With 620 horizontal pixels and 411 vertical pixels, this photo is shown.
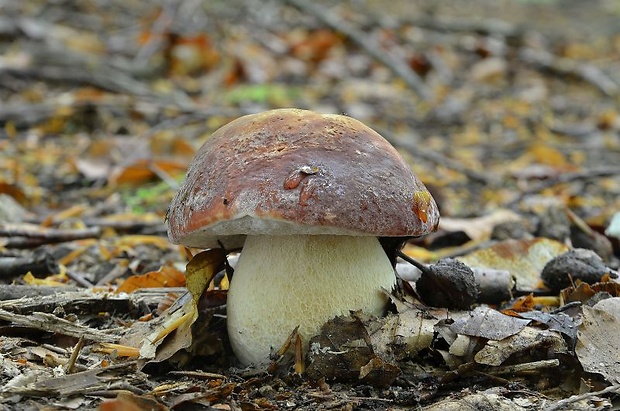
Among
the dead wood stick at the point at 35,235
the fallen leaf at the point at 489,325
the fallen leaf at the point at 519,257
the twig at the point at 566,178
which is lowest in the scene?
the twig at the point at 566,178

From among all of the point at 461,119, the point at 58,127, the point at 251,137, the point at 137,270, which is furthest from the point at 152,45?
the point at 251,137

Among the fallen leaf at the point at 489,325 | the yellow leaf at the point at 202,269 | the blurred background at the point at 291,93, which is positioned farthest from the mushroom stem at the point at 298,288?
the blurred background at the point at 291,93

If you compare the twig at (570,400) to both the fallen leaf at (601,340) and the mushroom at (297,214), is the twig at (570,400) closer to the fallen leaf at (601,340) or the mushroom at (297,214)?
the fallen leaf at (601,340)

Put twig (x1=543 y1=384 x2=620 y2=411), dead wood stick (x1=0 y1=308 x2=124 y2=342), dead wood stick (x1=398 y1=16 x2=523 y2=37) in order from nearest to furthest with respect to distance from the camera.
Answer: twig (x1=543 y1=384 x2=620 y2=411), dead wood stick (x1=0 y1=308 x2=124 y2=342), dead wood stick (x1=398 y1=16 x2=523 y2=37)

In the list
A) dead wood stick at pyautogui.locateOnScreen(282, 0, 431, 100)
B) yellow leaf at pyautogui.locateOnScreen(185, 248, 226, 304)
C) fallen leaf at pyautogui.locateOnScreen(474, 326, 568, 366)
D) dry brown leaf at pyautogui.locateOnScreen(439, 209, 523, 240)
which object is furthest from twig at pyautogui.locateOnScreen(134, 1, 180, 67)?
fallen leaf at pyautogui.locateOnScreen(474, 326, 568, 366)

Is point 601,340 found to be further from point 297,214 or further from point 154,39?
point 154,39

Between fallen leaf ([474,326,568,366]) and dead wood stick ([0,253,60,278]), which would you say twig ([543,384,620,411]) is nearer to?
fallen leaf ([474,326,568,366])

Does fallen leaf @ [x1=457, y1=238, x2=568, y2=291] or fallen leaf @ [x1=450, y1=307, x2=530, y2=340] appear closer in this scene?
fallen leaf @ [x1=450, y1=307, x2=530, y2=340]
